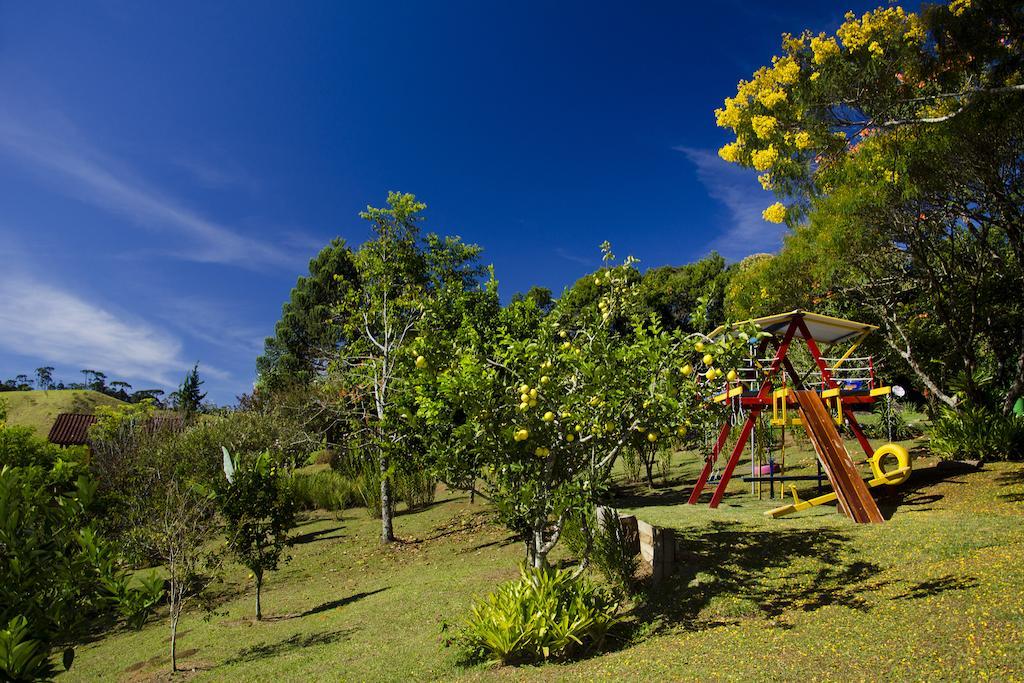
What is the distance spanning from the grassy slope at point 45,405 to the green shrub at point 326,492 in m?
34.0

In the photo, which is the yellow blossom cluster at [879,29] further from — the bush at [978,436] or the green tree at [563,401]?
the bush at [978,436]

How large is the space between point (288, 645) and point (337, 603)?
2.15 metres

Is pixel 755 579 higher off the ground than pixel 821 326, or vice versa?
pixel 821 326

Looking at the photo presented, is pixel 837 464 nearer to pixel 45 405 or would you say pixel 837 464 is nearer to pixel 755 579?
pixel 755 579

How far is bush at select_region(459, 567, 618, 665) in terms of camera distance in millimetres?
5801

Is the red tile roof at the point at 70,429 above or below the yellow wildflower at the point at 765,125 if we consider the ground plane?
below

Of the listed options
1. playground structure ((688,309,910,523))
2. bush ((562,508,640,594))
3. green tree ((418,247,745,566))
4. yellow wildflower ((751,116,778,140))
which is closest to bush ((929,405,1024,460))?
playground structure ((688,309,910,523))

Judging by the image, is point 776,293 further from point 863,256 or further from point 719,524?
point 719,524

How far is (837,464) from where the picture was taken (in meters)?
8.94

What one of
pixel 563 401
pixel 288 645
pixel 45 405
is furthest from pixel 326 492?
pixel 45 405

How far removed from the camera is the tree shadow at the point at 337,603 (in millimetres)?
10031

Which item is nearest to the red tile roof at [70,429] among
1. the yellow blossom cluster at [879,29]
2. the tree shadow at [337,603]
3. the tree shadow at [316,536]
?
the tree shadow at [316,536]

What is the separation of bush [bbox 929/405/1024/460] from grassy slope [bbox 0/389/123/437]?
5354 cm

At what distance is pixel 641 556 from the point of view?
8.05 meters
